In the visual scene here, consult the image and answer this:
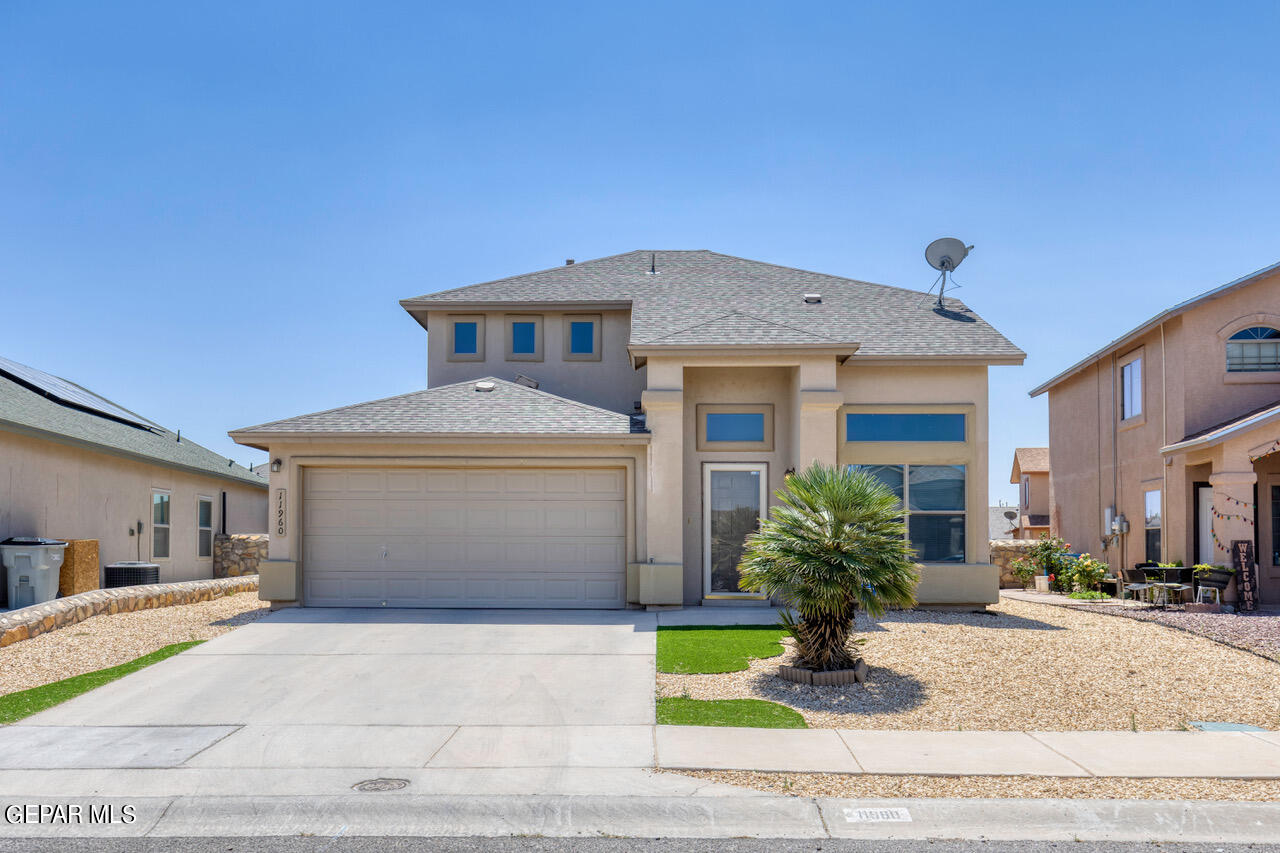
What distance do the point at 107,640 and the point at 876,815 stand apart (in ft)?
35.2

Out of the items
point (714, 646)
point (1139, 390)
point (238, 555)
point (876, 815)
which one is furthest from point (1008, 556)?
point (876, 815)

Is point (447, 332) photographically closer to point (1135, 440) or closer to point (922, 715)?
point (922, 715)

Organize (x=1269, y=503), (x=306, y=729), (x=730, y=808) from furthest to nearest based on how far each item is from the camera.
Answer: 1. (x=1269, y=503)
2. (x=306, y=729)
3. (x=730, y=808)

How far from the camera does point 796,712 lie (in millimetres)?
9336

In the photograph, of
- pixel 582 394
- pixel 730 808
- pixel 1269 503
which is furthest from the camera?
pixel 582 394

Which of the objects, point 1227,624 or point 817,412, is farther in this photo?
point 817,412

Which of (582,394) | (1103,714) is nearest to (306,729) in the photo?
(1103,714)

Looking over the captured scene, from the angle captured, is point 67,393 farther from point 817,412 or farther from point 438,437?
point 817,412

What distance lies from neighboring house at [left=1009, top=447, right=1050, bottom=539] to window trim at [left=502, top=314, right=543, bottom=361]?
23519mm

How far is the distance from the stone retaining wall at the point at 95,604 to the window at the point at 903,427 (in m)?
11.7

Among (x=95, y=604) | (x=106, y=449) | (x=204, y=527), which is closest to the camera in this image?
(x=95, y=604)

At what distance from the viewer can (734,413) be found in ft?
52.9

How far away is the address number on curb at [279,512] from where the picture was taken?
15.3 metres

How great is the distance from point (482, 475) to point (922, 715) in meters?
8.47
